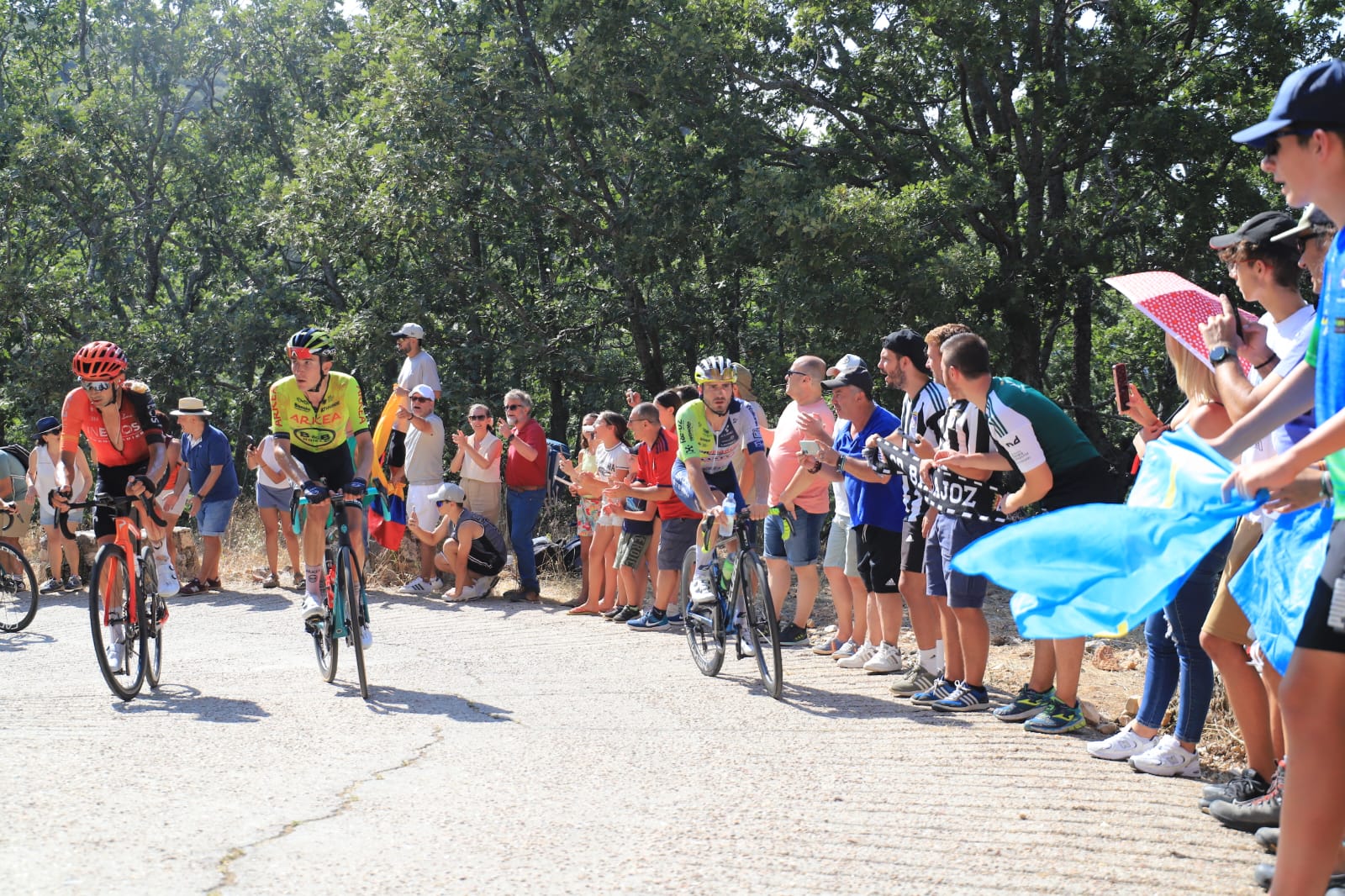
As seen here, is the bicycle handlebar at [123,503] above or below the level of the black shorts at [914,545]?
above

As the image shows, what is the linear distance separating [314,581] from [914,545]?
383cm

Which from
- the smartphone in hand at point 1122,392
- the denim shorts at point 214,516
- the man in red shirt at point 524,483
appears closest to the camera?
the smartphone in hand at point 1122,392

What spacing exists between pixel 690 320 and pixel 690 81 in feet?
12.0

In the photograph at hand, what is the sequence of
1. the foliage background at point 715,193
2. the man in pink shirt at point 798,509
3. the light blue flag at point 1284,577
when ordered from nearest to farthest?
the light blue flag at point 1284,577 < the man in pink shirt at point 798,509 < the foliage background at point 715,193

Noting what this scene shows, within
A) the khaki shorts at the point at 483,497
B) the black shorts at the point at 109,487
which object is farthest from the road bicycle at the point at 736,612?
the khaki shorts at the point at 483,497

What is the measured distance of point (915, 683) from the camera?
7.68 metres

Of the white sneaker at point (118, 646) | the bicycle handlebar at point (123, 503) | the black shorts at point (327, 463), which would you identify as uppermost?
the black shorts at point (327, 463)

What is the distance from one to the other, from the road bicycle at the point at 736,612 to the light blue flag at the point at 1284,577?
4208 mm

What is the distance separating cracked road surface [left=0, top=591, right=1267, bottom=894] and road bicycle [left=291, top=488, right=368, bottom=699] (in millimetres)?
308

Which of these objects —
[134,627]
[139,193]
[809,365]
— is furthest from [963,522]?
[139,193]

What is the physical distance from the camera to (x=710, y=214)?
16250 mm

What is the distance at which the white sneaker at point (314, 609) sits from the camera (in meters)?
7.83

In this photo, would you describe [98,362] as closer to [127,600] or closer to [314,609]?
[127,600]

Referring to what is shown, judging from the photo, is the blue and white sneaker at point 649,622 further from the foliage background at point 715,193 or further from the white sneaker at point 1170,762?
the white sneaker at point 1170,762
